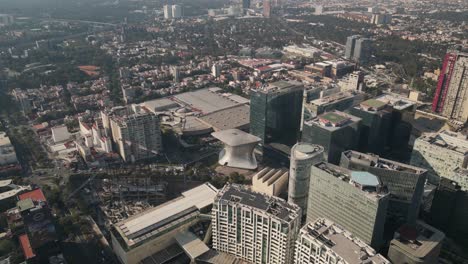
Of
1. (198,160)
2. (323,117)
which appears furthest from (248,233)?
(198,160)

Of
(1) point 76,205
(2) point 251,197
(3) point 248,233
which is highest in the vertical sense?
(2) point 251,197

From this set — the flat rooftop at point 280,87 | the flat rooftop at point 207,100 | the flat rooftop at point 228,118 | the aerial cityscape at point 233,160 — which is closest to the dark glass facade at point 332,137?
the aerial cityscape at point 233,160

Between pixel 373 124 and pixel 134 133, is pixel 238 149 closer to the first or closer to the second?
pixel 134 133

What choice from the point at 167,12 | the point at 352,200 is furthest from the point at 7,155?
the point at 167,12

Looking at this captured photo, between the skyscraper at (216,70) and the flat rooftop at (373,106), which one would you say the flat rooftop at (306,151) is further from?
the skyscraper at (216,70)

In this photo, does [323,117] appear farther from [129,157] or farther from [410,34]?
[410,34]

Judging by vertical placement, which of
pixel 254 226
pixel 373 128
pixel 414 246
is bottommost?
pixel 414 246
